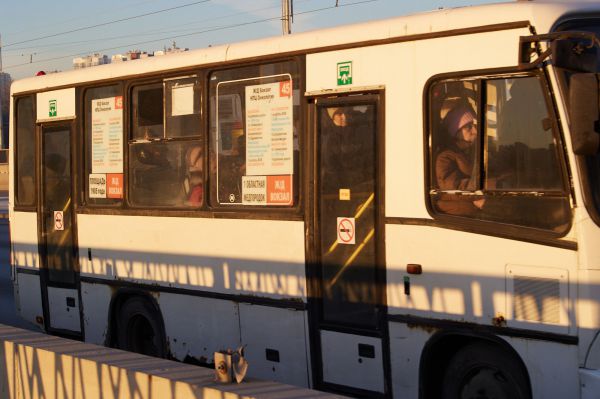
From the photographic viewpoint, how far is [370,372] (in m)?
7.45

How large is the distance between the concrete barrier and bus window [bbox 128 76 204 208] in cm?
287

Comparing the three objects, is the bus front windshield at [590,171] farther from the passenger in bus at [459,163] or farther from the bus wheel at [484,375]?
the bus wheel at [484,375]

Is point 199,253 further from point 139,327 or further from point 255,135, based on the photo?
point 139,327

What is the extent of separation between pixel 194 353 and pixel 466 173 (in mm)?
3673

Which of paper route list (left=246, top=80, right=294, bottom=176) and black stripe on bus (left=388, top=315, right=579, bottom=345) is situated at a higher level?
paper route list (left=246, top=80, right=294, bottom=176)

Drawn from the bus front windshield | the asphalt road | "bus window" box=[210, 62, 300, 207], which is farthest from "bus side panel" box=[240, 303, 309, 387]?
the asphalt road

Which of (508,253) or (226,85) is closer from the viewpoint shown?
(508,253)

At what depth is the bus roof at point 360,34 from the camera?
647 cm

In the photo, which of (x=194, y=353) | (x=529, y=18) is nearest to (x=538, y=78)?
(x=529, y=18)

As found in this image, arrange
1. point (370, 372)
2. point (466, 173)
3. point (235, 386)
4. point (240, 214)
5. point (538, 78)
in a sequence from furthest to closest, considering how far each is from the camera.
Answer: point (240, 214) < point (370, 372) < point (466, 173) < point (538, 78) < point (235, 386)

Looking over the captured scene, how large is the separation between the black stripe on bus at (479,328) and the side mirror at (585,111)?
1.19m

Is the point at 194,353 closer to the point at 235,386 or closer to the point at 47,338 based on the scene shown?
the point at 47,338

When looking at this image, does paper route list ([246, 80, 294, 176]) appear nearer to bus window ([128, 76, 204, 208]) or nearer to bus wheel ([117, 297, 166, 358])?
bus window ([128, 76, 204, 208])

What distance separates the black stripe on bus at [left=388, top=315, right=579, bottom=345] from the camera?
6.15m
